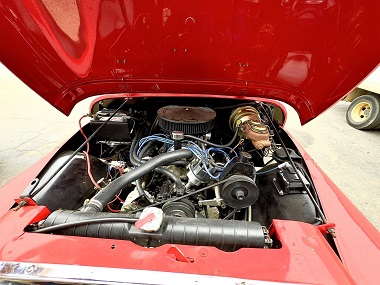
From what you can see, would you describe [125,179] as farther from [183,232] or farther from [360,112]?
[360,112]

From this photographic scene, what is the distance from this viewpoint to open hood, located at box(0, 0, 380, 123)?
918 mm

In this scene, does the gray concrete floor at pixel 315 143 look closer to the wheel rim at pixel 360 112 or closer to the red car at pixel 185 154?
the wheel rim at pixel 360 112

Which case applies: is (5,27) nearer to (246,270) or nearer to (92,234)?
(92,234)

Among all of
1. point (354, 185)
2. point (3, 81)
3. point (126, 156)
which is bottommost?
point (354, 185)

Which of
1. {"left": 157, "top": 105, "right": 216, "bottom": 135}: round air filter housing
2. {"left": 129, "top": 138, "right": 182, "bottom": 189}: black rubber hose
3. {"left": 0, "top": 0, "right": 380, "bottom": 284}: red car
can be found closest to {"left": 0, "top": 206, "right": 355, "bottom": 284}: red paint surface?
{"left": 0, "top": 0, "right": 380, "bottom": 284}: red car

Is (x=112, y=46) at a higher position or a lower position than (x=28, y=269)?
higher

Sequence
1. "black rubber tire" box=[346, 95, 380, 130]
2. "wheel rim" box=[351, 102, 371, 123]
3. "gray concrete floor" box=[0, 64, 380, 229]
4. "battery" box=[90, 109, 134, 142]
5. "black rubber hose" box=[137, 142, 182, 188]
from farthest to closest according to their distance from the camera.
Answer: "wheel rim" box=[351, 102, 371, 123]
"black rubber tire" box=[346, 95, 380, 130]
"gray concrete floor" box=[0, 64, 380, 229]
"battery" box=[90, 109, 134, 142]
"black rubber hose" box=[137, 142, 182, 188]

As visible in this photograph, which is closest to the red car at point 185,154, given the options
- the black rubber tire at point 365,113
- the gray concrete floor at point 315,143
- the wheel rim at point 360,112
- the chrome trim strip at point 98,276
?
the chrome trim strip at point 98,276

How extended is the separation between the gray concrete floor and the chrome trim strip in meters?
2.20

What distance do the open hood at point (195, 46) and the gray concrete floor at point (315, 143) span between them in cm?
175

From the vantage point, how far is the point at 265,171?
1.45m

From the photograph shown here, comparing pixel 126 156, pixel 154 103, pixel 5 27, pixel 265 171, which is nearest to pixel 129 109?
pixel 154 103

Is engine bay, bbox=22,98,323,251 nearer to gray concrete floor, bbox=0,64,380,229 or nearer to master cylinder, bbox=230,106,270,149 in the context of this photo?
master cylinder, bbox=230,106,270,149

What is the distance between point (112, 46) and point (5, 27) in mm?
445
